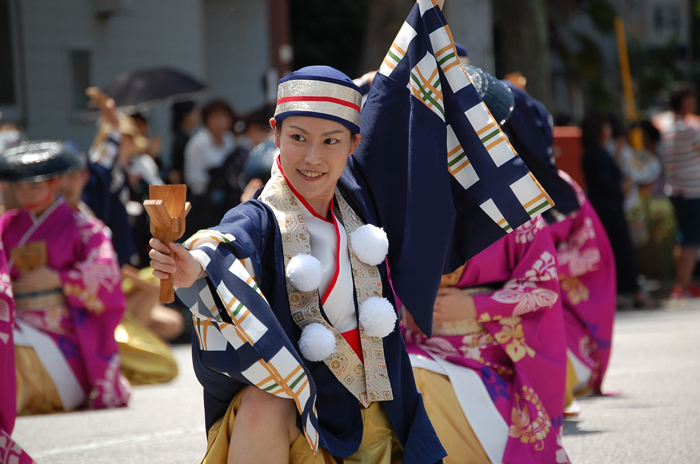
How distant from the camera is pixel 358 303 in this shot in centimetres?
236

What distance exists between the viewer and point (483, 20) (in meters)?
8.41

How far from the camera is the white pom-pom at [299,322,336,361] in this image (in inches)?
86.5

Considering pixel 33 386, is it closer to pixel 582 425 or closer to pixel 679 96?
pixel 582 425

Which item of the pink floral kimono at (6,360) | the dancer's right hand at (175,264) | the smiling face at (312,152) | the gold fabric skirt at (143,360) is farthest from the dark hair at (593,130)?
the dancer's right hand at (175,264)

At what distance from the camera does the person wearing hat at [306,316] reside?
2055 millimetres

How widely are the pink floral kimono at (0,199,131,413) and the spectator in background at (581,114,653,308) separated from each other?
4.95 m

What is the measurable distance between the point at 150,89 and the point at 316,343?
7141 millimetres

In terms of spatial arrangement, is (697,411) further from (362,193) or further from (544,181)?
(362,193)

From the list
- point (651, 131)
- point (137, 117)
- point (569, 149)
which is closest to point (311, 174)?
point (137, 117)

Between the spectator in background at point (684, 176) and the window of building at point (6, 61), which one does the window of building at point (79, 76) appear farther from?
the spectator in background at point (684, 176)

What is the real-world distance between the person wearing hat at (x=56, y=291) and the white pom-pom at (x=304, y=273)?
3.07 metres

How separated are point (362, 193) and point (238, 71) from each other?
40.6 ft

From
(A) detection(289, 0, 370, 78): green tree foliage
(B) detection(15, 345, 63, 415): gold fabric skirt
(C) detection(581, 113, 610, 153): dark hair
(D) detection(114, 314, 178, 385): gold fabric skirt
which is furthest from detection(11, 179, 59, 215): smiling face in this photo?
(A) detection(289, 0, 370, 78): green tree foliage

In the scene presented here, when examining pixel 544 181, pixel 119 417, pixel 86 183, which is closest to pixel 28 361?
pixel 119 417
